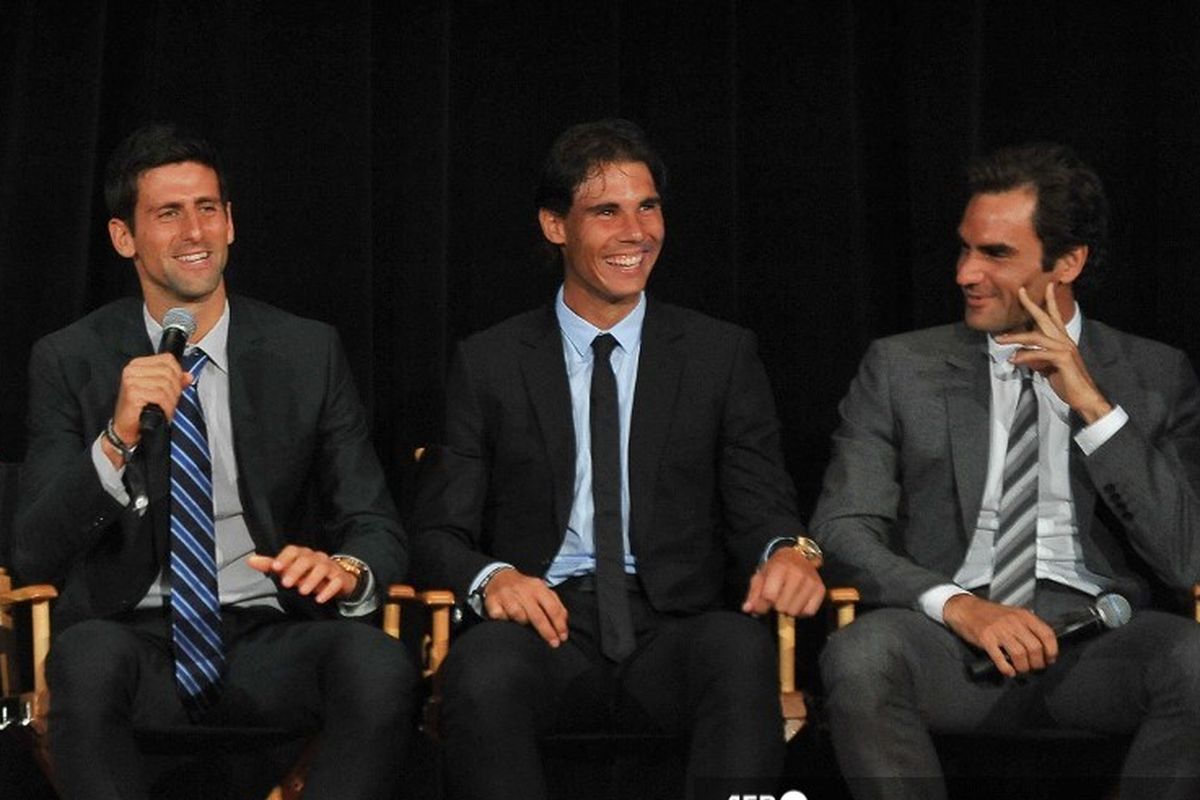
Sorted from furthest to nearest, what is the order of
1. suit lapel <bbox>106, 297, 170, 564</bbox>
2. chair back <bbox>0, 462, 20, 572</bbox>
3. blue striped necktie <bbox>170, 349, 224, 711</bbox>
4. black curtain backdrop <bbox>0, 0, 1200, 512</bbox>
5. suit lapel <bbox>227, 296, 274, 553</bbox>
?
black curtain backdrop <bbox>0, 0, 1200, 512</bbox>
chair back <bbox>0, 462, 20, 572</bbox>
suit lapel <bbox>227, 296, 274, 553</bbox>
suit lapel <bbox>106, 297, 170, 564</bbox>
blue striped necktie <bbox>170, 349, 224, 711</bbox>

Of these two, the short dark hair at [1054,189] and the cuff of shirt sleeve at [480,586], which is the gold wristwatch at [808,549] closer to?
the cuff of shirt sleeve at [480,586]

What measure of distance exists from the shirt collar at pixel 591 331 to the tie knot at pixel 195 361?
724 mm

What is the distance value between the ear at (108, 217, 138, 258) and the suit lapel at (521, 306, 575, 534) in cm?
82

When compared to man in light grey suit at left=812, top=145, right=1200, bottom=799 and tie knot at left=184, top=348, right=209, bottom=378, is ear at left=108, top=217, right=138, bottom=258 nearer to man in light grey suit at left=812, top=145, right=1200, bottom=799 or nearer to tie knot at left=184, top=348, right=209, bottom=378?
tie knot at left=184, top=348, right=209, bottom=378

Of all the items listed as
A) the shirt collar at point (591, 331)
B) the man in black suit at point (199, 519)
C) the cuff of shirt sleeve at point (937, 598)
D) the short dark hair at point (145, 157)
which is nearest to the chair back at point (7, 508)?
the man in black suit at point (199, 519)

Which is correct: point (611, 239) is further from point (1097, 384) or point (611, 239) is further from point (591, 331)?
point (1097, 384)

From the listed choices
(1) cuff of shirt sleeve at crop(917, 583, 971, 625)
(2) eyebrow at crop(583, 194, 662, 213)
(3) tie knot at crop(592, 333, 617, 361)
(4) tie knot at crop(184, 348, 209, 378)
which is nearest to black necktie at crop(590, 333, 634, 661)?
(3) tie knot at crop(592, 333, 617, 361)

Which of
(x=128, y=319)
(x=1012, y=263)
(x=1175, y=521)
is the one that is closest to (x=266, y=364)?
(x=128, y=319)

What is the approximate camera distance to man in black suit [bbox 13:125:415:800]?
3691mm

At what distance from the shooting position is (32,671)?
15.4ft

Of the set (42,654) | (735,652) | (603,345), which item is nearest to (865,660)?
(735,652)

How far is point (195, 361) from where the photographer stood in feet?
13.5

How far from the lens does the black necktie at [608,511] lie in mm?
4016

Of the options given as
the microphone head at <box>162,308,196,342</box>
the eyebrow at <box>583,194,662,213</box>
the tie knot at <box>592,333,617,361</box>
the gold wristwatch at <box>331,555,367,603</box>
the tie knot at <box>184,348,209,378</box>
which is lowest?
the gold wristwatch at <box>331,555,367,603</box>
